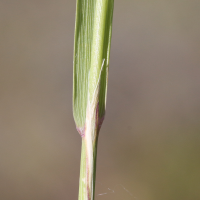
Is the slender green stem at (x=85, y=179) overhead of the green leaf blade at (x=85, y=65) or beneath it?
beneath

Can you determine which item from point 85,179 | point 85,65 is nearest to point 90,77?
point 85,65

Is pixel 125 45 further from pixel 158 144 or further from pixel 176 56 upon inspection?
pixel 158 144

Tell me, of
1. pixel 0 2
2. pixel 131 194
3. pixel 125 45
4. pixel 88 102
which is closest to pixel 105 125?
pixel 131 194

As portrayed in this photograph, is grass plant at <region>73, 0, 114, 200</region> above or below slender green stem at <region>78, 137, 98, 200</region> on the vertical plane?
above

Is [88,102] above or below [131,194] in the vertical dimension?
above

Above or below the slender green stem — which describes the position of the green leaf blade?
above

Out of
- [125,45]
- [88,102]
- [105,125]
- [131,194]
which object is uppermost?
[125,45]

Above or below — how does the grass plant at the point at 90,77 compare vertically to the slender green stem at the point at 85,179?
above

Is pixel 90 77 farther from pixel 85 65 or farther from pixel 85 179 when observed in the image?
pixel 85 179
